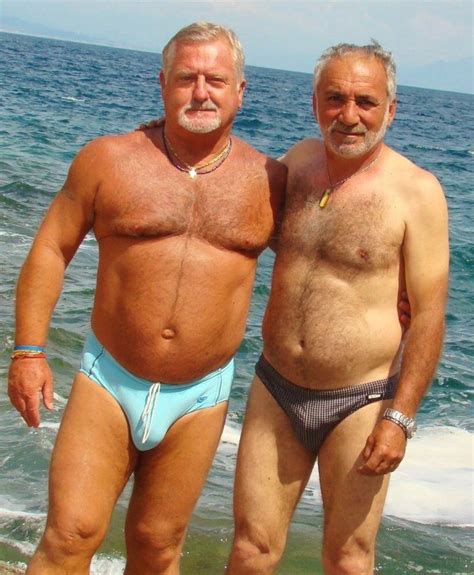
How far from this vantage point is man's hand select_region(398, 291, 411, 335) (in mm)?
4000

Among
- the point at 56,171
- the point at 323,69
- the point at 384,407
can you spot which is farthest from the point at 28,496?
the point at 56,171

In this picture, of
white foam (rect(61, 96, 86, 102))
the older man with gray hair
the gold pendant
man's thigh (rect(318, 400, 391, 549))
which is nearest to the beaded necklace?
the older man with gray hair

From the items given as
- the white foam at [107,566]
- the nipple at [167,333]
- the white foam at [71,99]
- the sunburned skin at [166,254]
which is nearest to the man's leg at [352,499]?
the sunburned skin at [166,254]

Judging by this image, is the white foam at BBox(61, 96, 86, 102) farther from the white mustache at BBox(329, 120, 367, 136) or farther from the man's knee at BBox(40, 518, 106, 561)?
the man's knee at BBox(40, 518, 106, 561)

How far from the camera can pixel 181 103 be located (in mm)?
3883

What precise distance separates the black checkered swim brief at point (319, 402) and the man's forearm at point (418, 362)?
0.14 m

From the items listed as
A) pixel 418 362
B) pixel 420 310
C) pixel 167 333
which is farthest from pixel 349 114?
pixel 167 333

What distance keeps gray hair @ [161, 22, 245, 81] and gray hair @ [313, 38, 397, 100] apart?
33cm

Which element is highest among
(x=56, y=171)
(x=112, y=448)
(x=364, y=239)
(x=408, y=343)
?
(x=364, y=239)

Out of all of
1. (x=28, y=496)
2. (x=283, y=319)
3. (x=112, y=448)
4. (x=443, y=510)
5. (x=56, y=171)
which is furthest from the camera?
(x=56, y=171)

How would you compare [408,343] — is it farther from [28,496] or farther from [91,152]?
[28,496]

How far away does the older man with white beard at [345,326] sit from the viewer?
388cm

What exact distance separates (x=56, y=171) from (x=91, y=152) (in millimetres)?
15141

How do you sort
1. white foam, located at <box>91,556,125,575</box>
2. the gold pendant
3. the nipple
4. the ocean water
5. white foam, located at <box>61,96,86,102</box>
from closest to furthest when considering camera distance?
the nipple → the gold pendant → white foam, located at <box>91,556,125,575</box> → the ocean water → white foam, located at <box>61,96,86,102</box>
